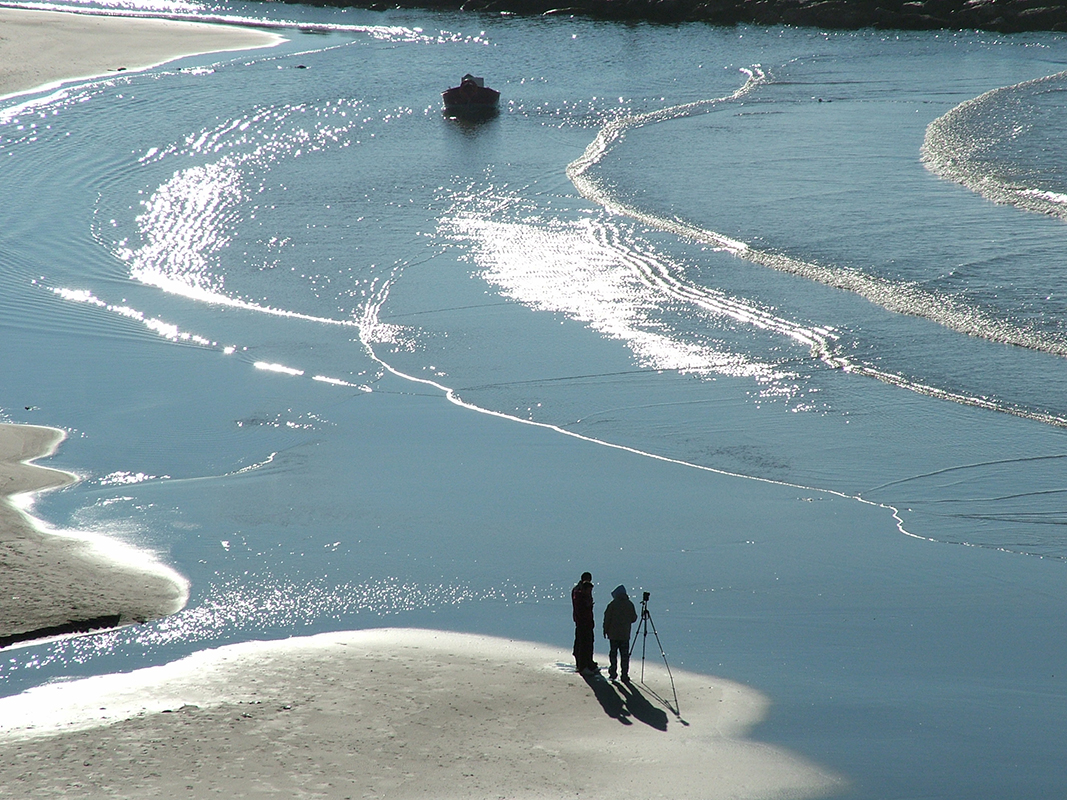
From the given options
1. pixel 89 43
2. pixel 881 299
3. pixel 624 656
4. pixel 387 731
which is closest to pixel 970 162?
pixel 881 299

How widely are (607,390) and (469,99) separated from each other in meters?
20.6

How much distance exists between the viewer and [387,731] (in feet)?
23.5

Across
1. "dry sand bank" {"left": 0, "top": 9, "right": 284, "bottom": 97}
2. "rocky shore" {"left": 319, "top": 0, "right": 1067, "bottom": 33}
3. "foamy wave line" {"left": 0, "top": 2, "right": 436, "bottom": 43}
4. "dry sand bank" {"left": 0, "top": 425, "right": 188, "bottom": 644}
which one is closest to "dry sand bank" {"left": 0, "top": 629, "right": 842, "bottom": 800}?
"dry sand bank" {"left": 0, "top": 425, "right": 188, "bottom": 644}

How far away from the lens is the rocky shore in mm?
43531

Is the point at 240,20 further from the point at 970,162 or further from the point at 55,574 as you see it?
the point at 55,574

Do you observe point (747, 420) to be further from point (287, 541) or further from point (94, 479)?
point (94, 479)

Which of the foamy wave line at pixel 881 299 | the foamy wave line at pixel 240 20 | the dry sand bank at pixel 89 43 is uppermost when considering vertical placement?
the foamy wave line at pixel 240 20

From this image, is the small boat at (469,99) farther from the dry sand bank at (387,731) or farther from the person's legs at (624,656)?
the person's legs at (624,656)

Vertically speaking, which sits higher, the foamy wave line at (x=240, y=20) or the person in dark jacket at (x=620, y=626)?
the foamy wave line at (x=240, y=20)

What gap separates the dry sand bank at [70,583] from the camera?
8586 mm

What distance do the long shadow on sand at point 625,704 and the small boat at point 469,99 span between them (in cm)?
2589

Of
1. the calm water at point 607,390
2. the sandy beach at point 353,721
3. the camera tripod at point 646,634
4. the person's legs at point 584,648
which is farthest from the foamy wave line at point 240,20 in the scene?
the person's legs at point 584,648

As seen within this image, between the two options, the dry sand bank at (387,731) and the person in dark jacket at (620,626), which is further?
the person in dark jacket at (620,626)

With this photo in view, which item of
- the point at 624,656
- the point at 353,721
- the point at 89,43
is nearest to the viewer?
the point at 353,721
